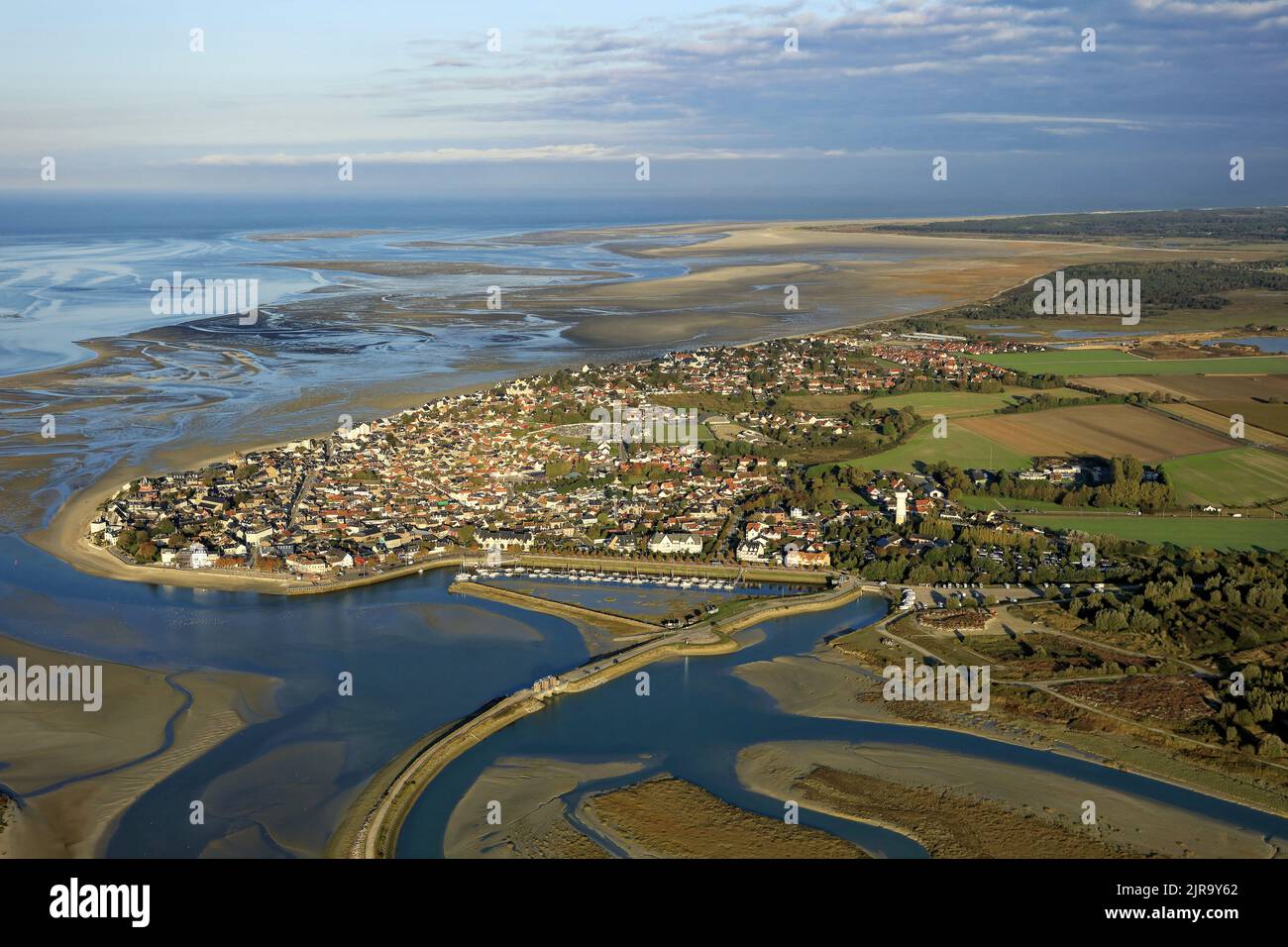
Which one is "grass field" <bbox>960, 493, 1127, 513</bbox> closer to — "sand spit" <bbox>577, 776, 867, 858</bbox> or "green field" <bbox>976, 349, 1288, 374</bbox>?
"sand spit" <bbox>577, 776, 867, 858</bbox>

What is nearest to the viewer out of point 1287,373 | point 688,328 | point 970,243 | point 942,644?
point 942,644

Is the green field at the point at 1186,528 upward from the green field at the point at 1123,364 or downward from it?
downward

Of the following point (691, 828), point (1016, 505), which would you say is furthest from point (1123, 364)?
point (691, 828)

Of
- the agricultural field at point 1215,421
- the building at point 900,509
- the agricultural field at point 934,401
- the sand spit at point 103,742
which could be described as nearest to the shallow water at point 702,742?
the sand spit at point 103,742

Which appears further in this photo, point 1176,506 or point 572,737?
point 1176,506

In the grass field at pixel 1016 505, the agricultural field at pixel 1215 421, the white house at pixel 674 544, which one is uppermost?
the agricultural field at pixel 1215 421

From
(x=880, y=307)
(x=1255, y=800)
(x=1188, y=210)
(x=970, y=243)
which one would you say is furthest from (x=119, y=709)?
(x=1188, y=210)

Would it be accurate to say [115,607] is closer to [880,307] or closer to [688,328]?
[688,328]

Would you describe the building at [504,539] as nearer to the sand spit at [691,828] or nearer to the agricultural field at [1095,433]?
the sand spit at [691,828]
